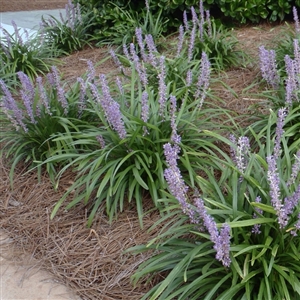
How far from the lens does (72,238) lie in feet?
9.20

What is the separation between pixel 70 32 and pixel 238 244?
15.0ft

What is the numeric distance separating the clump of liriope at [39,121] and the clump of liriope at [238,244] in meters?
1.42

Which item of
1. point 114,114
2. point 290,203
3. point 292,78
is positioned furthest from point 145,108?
point 290,203

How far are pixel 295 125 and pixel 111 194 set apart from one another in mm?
1393

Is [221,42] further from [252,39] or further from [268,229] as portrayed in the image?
[268,229]

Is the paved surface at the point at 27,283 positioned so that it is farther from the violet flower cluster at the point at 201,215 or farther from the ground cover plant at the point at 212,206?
the violet flower cluster at the point at 201,215

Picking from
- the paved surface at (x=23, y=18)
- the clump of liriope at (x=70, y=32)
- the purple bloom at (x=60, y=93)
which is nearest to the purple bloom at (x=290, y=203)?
the purple bloom at (x=60, y=93)

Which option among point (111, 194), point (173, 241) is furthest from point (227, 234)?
point (111, 194)

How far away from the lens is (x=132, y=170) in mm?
2867

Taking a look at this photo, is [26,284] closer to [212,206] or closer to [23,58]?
[212,206]

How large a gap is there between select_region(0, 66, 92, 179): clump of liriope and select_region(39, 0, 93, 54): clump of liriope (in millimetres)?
2371

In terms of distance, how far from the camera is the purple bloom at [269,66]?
10.8 feet

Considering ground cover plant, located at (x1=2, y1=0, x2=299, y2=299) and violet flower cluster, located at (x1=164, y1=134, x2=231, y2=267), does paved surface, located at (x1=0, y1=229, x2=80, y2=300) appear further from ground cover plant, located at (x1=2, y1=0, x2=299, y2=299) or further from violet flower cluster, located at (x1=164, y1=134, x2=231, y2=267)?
violet flower cluster, located at (x1=164, y1=134, x2=231, y2=267)

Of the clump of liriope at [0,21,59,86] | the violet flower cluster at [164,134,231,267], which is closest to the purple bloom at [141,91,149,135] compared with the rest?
the violet flower cluster at [164,134,231,267]
